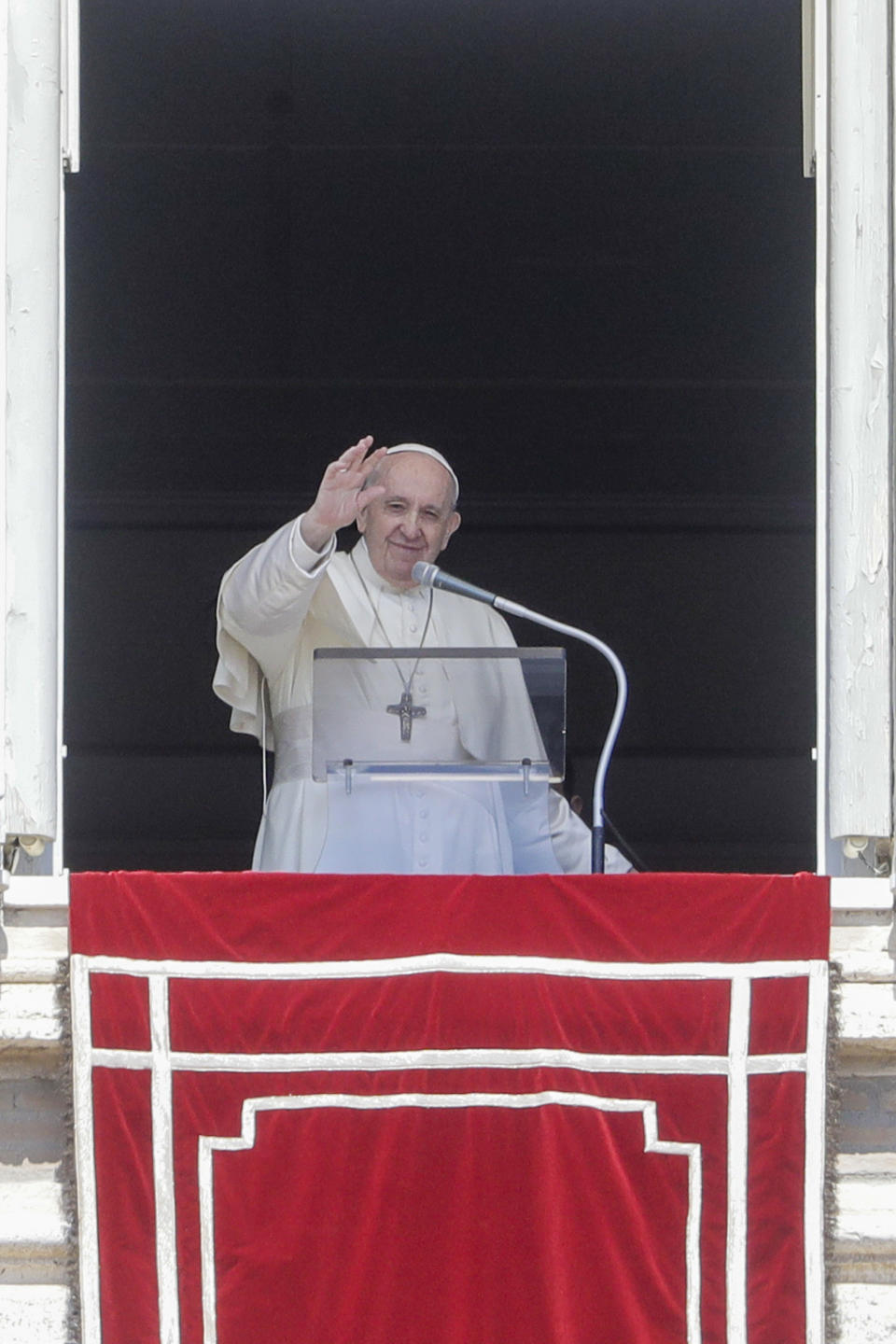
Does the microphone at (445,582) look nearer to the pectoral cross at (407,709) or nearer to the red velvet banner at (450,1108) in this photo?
the pectoral cross at (407,709)

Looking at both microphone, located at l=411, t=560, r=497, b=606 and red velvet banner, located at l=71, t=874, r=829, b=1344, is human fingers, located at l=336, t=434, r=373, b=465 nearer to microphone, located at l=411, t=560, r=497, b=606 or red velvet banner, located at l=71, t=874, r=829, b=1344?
microphone, located at l=411, t=560, r=497, b=606

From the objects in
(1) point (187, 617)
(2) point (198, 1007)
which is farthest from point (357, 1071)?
(1) point (187, 617)

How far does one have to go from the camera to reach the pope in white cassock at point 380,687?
398cm

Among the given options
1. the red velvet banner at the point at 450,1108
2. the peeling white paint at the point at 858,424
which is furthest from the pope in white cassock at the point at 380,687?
the peeling white paint at the point at 858,424

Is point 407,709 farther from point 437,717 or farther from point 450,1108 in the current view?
point 450,1108

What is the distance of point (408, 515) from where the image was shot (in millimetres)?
4621

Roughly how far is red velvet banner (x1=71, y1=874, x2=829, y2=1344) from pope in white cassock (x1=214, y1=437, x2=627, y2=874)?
1.01ft

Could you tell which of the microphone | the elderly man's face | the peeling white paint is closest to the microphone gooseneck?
the microphone

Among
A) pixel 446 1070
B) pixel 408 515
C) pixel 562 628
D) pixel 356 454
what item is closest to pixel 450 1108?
pixel 446 1070

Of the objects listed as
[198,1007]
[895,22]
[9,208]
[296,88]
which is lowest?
[198,1007]

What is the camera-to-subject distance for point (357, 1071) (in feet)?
12.4

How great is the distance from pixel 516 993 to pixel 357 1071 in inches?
11.1

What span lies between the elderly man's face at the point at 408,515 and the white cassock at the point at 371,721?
6 cm

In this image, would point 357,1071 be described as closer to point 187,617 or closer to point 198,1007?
point 198,1007
